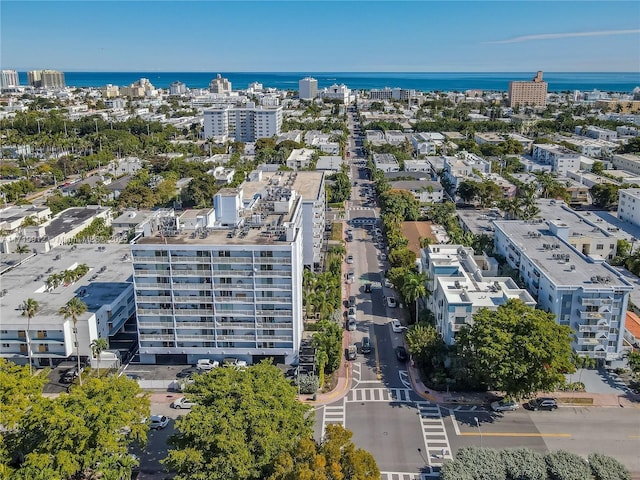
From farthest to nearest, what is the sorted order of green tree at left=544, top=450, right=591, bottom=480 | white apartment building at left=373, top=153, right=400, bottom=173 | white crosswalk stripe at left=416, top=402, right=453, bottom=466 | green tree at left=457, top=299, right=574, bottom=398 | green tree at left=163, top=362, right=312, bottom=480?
1. white apartment building at left=373, top=153, right=400, bottom=173
2. green tree at left=457, top=299, right=574, bottom=398
3. white crosswalk stripe at left=416, top=402, right=453, bottom=466
4. green tree at left=544, top=450, right=591, bottom=480
5. green tree at left=163, top=362, right=312, bottom=480

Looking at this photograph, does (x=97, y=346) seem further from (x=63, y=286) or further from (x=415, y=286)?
(x=415, y=286)

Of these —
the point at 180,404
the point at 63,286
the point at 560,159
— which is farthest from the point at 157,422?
the point at 560,159

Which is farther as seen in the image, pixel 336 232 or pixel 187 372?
pixel 336 232

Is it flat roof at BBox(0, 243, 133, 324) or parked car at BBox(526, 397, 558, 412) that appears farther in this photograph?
flat roof at BBox(0, 243, 133, 324)

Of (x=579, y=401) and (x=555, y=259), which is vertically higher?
(x=555, y=259)

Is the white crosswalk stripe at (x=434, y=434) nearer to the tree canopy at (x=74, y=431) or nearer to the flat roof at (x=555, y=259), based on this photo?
the flat roof at (x=555, y=259)

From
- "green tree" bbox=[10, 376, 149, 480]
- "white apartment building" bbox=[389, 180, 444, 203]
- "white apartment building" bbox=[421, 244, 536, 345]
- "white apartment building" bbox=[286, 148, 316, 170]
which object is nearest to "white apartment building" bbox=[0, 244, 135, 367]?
"green tree" bbox=[10, 376, 149, 480]

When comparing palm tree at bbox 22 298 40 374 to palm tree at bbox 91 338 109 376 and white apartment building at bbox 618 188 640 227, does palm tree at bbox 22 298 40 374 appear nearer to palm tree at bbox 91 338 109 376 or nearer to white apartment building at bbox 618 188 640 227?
palm tree at bbox 91 338 109 376
